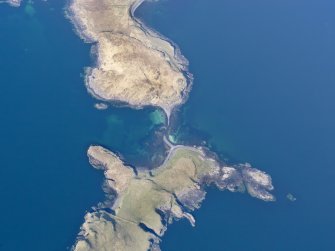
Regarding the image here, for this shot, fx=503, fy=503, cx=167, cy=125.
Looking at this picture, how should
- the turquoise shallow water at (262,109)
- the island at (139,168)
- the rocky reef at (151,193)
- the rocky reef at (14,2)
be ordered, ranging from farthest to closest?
the rocky reef at (14,2) < the turquoise shallow water at (262,109) < the island at (139,168) < the rocky reef at (151,193)

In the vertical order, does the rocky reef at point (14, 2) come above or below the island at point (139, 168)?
above

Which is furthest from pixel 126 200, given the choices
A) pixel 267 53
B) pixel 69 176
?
pixel 267 53

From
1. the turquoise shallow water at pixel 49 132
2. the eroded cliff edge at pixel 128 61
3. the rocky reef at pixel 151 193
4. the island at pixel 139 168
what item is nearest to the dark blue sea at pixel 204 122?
the turquoise shallow water at pixel 49 132

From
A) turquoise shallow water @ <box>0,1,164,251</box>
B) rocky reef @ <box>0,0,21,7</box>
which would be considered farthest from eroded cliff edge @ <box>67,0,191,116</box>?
rocky reef @ <box>0,0,21,7</box>

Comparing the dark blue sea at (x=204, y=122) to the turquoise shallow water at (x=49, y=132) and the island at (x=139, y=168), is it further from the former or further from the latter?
the island at (x=139, y=168)

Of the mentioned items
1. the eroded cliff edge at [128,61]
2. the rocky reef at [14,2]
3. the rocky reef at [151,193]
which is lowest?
the rocky reef at [151,193]

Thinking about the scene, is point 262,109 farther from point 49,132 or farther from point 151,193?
point 49,132
